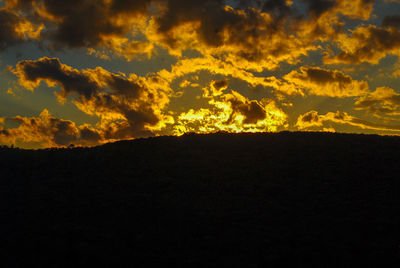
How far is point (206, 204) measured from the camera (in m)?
23.5

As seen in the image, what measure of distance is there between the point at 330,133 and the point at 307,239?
1031 inches

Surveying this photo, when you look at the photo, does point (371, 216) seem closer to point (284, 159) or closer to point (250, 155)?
point (284, 159)

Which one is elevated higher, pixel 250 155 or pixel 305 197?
pixel 250 155

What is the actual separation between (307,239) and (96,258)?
444 inches

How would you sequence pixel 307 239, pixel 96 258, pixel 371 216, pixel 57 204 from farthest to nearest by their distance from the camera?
pixel 57 204
pixel 371 216
pixel 307 239
pixel 96 258

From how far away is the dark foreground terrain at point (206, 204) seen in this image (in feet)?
56.4

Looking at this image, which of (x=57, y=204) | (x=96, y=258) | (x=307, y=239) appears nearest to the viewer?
(x=96, y=258)

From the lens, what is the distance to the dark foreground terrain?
1720 cm

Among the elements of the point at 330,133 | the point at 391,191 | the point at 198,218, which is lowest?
the point at 198,218

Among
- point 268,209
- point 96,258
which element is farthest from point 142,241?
point 268,209

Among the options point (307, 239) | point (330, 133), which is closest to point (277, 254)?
point (307, 239)

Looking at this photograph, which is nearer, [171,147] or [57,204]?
[57,204]

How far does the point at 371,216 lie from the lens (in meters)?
21.0

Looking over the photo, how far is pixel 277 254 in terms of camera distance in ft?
56.0
